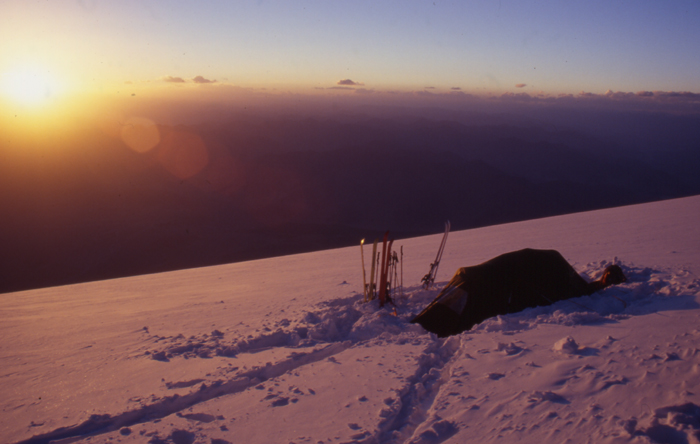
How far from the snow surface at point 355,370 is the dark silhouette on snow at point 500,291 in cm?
22

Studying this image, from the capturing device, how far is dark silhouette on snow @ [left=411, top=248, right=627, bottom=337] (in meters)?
4.55

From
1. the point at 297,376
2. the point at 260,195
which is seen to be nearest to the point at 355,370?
the point at 297,376

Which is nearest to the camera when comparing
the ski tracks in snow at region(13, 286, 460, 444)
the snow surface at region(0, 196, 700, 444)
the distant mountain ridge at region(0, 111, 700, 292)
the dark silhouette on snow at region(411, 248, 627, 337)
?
the snow surface at region(0, 196, 700, 444)

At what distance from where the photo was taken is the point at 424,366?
3.52m

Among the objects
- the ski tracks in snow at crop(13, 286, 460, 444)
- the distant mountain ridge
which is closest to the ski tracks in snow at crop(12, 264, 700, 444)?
the ski tracks in snow at crop(13, 286, 460, 444)

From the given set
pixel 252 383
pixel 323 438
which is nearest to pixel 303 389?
pixel 252 383

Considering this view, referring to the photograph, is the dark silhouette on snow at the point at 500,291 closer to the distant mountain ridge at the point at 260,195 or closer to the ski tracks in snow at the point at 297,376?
the ski tracks in snow at the point at 297,376

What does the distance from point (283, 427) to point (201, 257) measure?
1827 cm

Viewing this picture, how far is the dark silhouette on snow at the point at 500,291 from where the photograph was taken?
179 inches

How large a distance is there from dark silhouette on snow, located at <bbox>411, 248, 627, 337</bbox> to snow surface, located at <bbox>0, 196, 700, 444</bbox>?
224mm

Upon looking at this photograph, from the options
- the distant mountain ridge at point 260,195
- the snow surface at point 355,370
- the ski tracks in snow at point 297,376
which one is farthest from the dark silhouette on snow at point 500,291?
the distant mountain ridge at point 260,195

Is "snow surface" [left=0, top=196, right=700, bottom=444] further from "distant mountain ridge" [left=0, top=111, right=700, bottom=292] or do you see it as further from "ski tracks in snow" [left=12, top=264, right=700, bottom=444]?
"distant mountain ridge" [left=0, top=111, right=700, bottom=292]

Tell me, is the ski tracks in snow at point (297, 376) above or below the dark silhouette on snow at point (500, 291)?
below

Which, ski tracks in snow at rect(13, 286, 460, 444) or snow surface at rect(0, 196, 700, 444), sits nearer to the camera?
snow surface at rect(0, 196, 700, 444)
